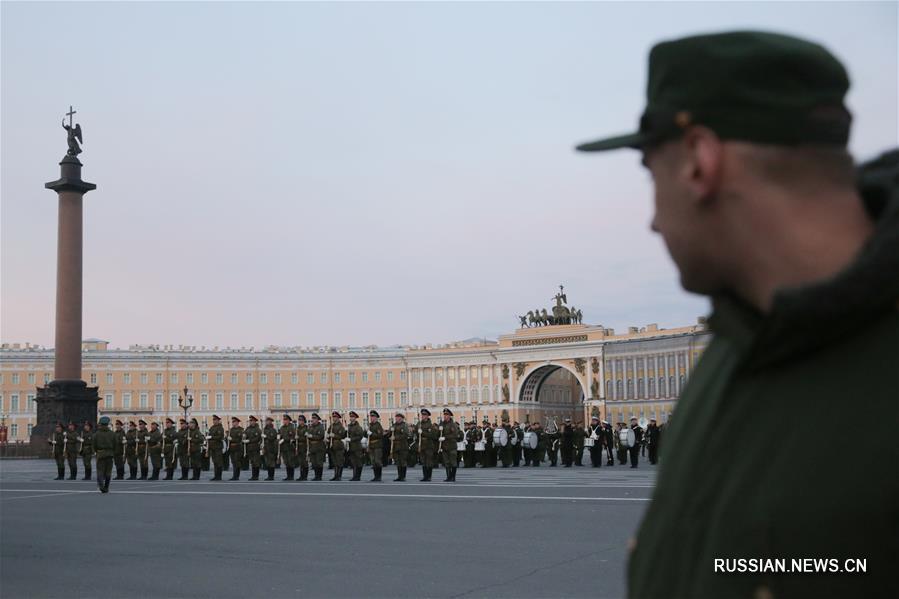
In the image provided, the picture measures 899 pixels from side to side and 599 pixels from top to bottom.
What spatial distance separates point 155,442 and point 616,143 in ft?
94.9

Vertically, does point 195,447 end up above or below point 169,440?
below

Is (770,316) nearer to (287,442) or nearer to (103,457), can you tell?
(103,457)

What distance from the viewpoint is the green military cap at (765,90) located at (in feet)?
4.43

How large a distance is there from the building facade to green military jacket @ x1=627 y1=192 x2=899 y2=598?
93.5m

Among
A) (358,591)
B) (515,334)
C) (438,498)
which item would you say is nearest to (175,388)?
(515,334)

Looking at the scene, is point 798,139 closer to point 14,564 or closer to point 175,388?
point 14,564

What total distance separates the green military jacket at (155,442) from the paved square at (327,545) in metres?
10.5

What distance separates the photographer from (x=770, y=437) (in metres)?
1.26

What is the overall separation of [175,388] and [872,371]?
391 feet

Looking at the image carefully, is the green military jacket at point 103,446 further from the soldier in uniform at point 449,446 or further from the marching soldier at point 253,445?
the soldier in uniform at point 449,446

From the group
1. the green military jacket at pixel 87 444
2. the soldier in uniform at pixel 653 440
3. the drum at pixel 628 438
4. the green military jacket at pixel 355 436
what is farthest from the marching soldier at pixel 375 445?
the soldier in uniform at pixel 653 440

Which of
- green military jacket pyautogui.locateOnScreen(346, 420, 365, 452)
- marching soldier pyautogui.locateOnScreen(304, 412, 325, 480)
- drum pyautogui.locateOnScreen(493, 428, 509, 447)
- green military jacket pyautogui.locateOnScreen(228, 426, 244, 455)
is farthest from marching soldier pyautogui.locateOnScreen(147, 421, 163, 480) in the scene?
drum pyautogui.locateOnScreen(493, 428, 509, 447)

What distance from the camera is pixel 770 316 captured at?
1.27 meters

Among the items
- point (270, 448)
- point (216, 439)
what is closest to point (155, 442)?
point (216, 439)
